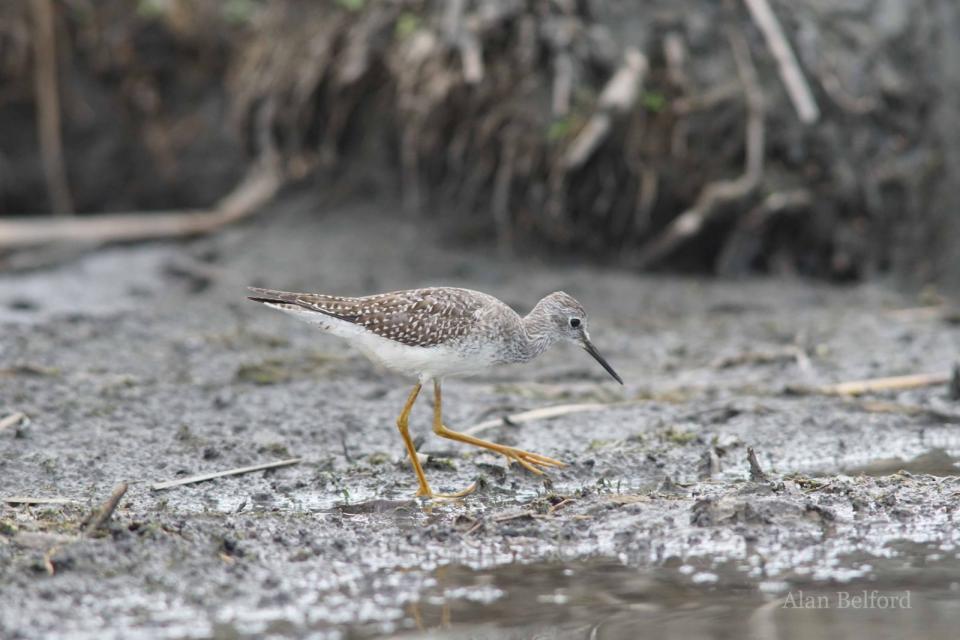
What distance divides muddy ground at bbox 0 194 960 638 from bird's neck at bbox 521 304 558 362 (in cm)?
46

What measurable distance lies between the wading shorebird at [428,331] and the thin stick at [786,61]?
4088 millimetres

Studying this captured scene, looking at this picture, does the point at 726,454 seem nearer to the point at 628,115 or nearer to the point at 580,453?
the point at 580,453

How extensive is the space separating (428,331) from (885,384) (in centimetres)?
310

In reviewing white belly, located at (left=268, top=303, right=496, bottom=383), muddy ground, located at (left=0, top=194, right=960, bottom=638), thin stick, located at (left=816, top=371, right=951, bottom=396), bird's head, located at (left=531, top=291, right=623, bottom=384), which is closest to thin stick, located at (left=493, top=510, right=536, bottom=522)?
muddy ground, located at (left=0, top=194, right=960, bottom=638)

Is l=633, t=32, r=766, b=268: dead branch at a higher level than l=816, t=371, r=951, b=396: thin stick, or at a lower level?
higher

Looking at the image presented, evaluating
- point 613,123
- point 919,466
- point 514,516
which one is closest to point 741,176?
point 613,123

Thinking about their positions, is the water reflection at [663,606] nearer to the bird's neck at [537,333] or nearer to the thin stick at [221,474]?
the thin stick at [221,474]

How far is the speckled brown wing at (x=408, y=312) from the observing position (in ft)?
21.2

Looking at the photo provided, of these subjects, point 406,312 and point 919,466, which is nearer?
point 919,466

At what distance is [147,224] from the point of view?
38.1 ft

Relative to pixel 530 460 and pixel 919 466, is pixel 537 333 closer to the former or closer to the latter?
pixel 530 460

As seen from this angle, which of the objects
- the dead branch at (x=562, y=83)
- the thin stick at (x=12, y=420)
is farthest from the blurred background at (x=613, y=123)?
the thin stick at (x=12, y=420)

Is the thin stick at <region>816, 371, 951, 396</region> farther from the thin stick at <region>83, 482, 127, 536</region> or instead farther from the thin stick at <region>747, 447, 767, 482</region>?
the thin stick at <region>83, 482, 127, 536</region>

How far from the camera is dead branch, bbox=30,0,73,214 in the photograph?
1198 centimetres
